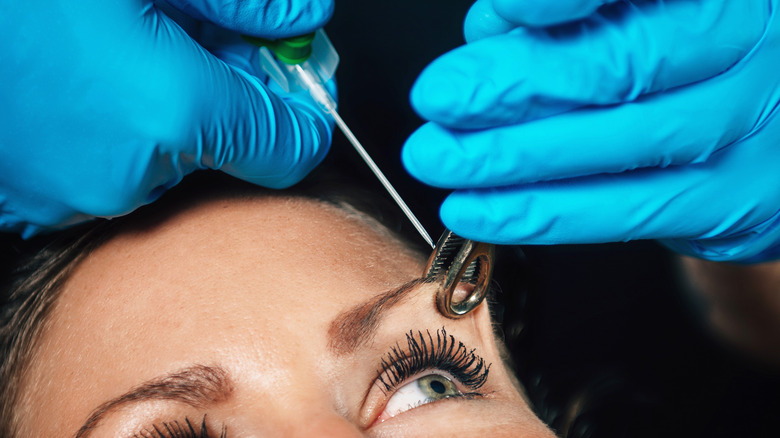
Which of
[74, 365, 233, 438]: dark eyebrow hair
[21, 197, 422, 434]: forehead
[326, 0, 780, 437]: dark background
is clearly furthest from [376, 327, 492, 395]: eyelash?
[326, 0, 780, 437]: dark background

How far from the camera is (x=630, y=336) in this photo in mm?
2049

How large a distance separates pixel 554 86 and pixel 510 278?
2.24 feet

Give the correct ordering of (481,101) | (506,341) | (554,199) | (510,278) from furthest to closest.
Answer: (510,278)
(506,341)
(554,199)
(481,101)

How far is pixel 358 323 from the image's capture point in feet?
3.29

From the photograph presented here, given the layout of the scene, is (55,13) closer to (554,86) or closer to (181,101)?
(181,101)

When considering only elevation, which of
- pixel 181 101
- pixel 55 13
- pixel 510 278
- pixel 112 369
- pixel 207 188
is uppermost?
pixel 55 13

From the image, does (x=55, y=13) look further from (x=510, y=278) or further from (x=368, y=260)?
(x=510, y=278)

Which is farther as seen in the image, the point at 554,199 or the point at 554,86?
the point at 554,199

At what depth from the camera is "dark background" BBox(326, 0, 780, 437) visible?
1.76 metres

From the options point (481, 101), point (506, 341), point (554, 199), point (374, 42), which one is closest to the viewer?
point (481, 101)

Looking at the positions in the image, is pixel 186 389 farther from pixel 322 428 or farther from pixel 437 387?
pixel 437 387

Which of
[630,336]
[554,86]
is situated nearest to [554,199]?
[554,86]

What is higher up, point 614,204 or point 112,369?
point 614,204

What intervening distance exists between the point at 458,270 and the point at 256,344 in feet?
1.22
